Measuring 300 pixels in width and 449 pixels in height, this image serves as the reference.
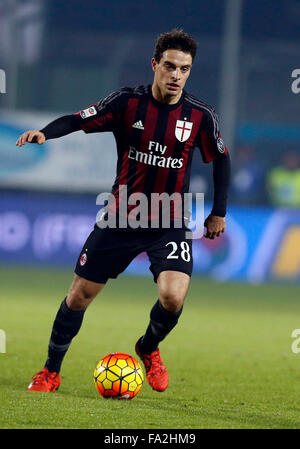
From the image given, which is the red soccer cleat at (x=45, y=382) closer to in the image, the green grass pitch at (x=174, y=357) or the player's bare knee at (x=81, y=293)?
the green grass pitch at (x=174, y=357)

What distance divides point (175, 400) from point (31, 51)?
14234 millimetres

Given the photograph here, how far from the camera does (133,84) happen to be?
19.4 m

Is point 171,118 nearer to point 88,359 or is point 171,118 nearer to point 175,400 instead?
point 175,400

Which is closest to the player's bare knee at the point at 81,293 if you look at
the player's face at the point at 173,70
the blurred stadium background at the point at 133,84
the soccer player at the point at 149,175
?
the soccer player at the point at 149,175

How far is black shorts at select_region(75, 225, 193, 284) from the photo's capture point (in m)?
5.74

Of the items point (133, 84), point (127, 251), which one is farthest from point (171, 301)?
point (133, 84)

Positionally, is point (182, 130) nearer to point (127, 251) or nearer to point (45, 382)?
point (127, 251)

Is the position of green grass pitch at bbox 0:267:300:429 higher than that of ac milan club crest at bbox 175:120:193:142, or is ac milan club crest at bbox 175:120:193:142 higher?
ac milan club crest at bbox 175:120:193:142

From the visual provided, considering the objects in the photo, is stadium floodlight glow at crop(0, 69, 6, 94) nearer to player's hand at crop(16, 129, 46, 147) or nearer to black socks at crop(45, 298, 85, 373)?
black socks at crop(45, 298, 85, 373)

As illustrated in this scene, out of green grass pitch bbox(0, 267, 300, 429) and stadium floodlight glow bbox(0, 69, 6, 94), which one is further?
stadium floodlight glow bbox(0, 69, 6, 94)

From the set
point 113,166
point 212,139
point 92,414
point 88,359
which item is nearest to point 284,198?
point 113,166

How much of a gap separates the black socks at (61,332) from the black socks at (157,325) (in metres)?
0.45

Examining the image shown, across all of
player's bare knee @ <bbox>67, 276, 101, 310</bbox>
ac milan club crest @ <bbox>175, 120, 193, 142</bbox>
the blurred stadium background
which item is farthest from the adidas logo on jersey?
the blurred stadium background

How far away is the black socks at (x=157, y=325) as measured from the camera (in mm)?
5785
